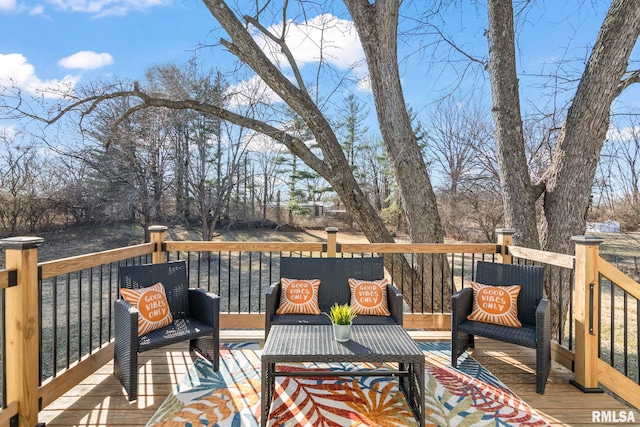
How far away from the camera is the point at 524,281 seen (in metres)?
2.89

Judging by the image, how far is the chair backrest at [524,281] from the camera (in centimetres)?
281

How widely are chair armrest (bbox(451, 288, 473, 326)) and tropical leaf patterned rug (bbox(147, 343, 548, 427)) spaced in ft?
1.29

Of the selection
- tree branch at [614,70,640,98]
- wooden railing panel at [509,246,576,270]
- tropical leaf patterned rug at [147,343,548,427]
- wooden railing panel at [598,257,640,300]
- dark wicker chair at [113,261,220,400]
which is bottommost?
tropical leaf patterned rug at [147,343,548,427]

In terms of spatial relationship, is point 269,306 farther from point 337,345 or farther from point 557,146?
point 557,146

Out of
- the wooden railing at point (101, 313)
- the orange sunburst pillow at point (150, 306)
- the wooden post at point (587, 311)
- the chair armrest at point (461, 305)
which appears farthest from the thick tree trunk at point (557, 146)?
the orange sunburst pillow at point (150, 306)

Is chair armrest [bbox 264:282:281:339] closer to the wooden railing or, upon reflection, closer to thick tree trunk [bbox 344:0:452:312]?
the wooden railing

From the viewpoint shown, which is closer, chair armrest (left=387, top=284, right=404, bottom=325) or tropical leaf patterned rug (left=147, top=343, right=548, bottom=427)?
tropical leaf patterned rug (left=147, top=343, right=548, bottom=427)

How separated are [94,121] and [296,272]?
9.08m

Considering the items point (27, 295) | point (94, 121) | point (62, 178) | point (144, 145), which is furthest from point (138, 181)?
point (27, 295)

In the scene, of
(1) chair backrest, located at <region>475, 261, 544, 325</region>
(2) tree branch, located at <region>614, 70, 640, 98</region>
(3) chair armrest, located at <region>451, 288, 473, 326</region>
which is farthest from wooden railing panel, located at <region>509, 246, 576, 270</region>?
(2) tree branch, located at <region>614, 70, 640, 98</region>

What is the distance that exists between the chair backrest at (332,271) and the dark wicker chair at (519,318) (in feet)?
2.38

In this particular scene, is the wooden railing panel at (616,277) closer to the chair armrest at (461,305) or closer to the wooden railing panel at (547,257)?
the wooden railing panel at (547,257)

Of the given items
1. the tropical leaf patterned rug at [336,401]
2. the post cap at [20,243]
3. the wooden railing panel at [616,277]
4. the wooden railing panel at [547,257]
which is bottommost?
the tropical leaf patterned rug at [336,401]

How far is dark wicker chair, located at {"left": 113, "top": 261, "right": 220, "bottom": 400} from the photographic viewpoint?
7.45 feet
